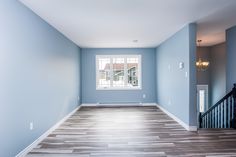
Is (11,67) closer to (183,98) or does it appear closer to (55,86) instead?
(55,86)

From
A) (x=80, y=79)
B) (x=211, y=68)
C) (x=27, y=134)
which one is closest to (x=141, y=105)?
(x=80, y=79)

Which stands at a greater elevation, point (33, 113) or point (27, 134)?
point (33, 113)

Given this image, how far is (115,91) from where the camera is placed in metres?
8.07

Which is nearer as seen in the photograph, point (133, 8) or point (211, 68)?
point (133, 8)

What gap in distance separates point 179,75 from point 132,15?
2136mm

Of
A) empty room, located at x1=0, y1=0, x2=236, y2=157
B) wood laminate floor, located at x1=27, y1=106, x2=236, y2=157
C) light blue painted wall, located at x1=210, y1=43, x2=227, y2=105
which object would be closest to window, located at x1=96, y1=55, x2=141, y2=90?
empty room, located at x1=0, y1=0, x2=236, y2=157

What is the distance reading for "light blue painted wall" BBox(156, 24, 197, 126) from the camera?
4324 millimetres

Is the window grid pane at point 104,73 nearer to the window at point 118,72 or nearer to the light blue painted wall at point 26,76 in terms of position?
the window at point 118,72

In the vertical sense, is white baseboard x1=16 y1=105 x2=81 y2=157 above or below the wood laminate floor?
above

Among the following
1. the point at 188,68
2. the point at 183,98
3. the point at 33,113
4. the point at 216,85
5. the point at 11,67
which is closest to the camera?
the point at 11,67

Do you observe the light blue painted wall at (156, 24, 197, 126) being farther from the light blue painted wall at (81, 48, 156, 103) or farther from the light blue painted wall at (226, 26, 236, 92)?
the light blue painted wall at (226, 26, 236, 92)

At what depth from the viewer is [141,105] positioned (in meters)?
7.93

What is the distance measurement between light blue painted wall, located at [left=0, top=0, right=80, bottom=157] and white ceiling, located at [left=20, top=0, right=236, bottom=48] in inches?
13.0

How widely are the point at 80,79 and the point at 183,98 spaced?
4.34 m
